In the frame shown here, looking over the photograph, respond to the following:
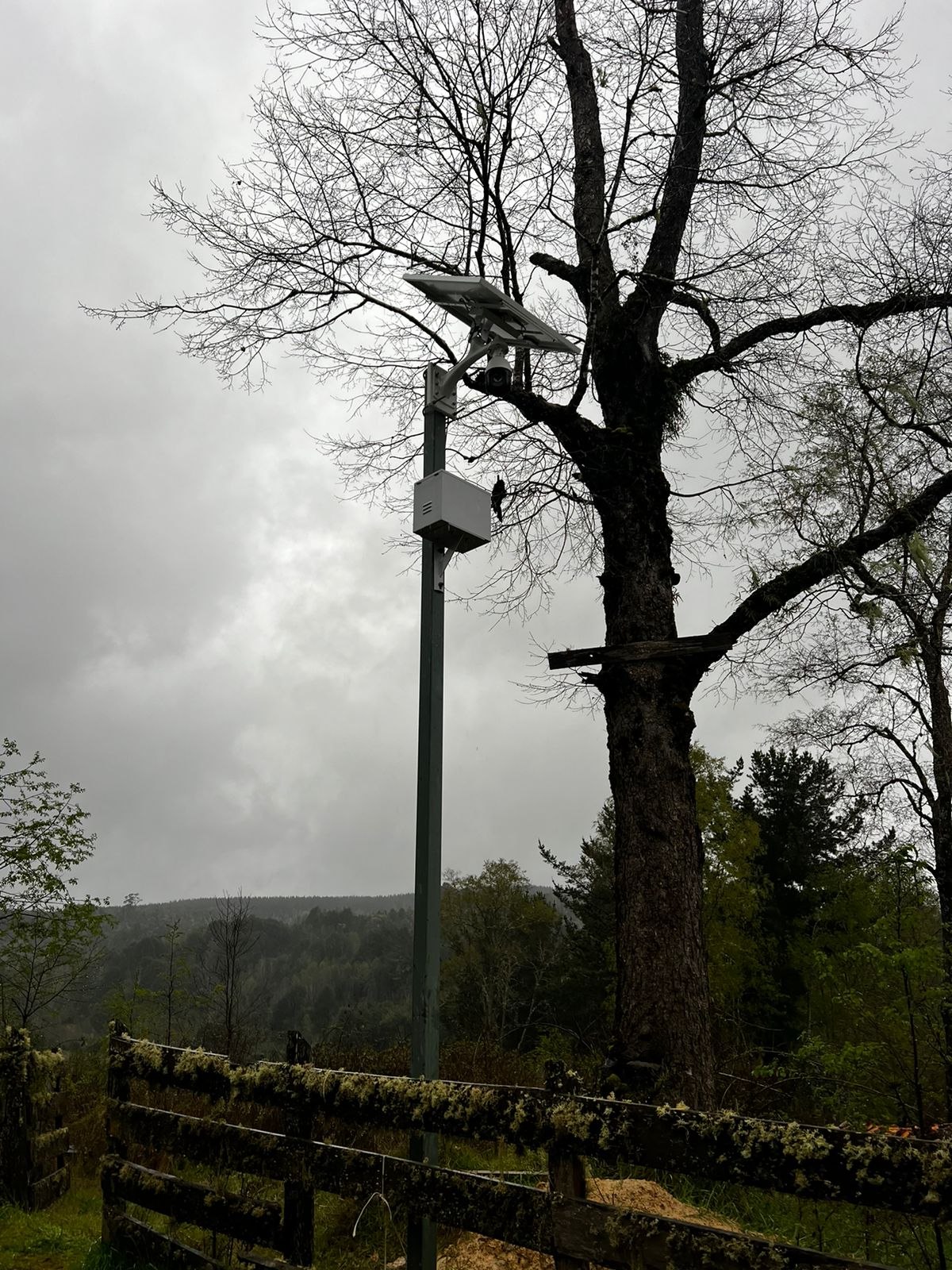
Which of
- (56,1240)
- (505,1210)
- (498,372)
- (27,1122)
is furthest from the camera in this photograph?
(27,1122)

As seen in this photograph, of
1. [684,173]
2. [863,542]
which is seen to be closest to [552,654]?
[863,542]

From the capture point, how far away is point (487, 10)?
7172 mm

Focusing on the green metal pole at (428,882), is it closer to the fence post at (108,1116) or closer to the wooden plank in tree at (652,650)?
the fence post at (108,1116)

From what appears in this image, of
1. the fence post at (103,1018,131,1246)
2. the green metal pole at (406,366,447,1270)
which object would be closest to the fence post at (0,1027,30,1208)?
the fence post at (103,1018,131,1246)

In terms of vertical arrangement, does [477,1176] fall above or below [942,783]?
below

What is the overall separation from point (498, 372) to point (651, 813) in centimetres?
341

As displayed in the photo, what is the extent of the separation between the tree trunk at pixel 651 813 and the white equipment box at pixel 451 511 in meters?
2.91

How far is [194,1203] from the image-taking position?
4.50 m

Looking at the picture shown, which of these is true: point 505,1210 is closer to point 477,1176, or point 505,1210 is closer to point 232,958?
point 477,1176

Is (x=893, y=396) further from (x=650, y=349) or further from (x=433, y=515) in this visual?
(x=433, y=515)

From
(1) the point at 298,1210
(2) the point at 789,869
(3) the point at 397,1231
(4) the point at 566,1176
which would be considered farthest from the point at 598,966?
(4) the point at 566,1176

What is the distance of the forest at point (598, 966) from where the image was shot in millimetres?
8664

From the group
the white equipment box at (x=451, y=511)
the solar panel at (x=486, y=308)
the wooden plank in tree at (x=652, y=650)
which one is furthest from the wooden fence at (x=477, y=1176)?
the wooden plank in tree at (x=652, y=650)

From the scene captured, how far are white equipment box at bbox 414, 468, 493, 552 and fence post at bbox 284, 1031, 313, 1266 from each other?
2383 millimetres
